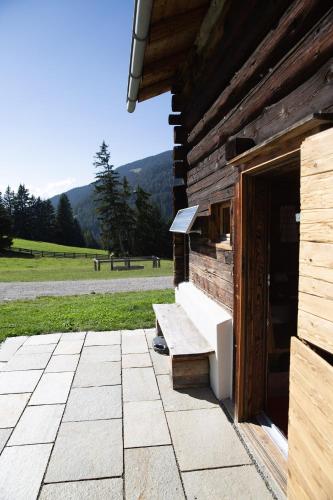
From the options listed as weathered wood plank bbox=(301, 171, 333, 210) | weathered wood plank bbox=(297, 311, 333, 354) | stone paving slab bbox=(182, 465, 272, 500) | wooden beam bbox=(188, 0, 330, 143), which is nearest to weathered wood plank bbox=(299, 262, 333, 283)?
weathered wood plank bbox=(297, 311, 333, 354)

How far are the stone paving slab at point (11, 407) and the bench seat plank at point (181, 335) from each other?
1826 millimetres

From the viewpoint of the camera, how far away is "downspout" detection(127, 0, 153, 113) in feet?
10.6

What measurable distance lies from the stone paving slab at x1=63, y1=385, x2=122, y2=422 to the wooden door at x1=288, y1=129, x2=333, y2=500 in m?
2.33

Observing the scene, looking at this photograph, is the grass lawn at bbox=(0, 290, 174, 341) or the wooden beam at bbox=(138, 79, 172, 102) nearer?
the wooden beam at bbox=(138, 79, 172, 102)

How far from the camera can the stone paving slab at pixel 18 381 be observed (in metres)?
4.41

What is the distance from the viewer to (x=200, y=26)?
4.48 metres

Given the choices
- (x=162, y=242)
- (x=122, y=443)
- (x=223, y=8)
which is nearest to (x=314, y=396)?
(x=122, y=443)

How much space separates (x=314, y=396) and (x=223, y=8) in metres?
3.97

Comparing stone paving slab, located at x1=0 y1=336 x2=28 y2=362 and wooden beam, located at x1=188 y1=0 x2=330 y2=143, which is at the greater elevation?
wooden beam, located at x1=188 y1=0 x2=330 y2=143

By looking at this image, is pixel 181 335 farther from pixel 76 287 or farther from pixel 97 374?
pixel 76 287

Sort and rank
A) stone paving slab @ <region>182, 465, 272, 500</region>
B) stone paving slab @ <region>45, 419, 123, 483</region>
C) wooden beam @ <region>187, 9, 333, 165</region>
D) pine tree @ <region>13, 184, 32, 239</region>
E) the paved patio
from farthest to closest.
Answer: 1. pine tree @ <region>13, 184, 32, 239</region>
2. stone paving slab @ <region>45, 419, 123, 483</region>
3. the paved patio
4. stone paving slab @ <region>182, 465, 272, 500</region>
5. wooden beam @ <region>187, 9, 333, 165</region>

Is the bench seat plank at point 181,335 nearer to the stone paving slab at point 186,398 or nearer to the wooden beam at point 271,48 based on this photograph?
the stone paving slab at point 186,398

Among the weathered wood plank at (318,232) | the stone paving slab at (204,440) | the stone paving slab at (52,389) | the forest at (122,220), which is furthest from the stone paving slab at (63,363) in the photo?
the forest at (122,220)

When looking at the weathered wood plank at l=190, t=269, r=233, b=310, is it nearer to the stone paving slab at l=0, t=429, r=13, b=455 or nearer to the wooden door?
the wooden door
